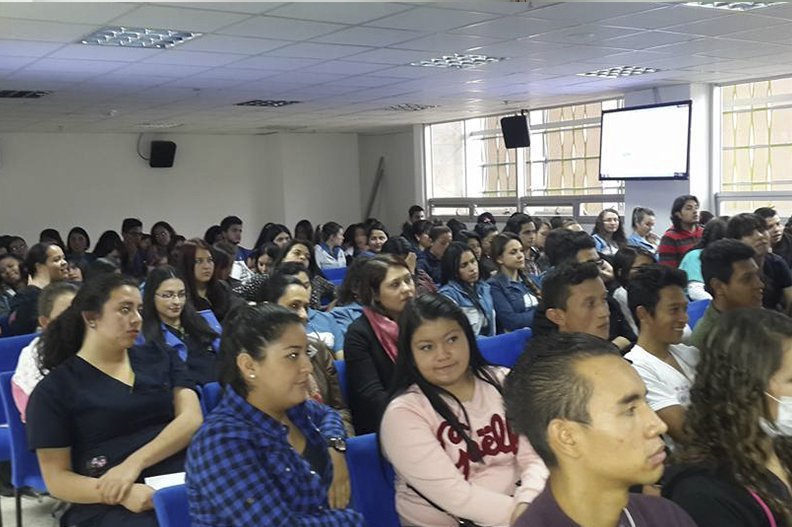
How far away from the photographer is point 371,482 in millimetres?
2229

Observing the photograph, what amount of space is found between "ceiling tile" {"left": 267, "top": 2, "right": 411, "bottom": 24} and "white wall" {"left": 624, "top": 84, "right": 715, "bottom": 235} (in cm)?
548

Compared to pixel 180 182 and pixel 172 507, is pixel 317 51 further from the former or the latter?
pixel 180 182

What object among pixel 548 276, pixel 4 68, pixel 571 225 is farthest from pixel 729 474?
pixel 4 68

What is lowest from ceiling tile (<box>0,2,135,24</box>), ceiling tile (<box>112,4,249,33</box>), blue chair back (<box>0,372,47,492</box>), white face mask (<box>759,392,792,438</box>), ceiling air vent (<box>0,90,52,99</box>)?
→ blue chair back (<box>0,372,47,492</box>)

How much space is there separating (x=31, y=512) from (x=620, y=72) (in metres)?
6.83

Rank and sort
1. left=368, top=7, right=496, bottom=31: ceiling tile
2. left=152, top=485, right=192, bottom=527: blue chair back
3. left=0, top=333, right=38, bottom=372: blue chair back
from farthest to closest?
left=368, top=7, right=496, bottom=31: ceiling tile < left=0, top=333, right=38, bottom=372: blue chair back < left=152, top=485, right=192, bottom=527: blue chair back

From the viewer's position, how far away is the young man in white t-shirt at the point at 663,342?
2338 millimetres

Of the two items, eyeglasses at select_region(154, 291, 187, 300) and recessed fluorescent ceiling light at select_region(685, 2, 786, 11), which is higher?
recessed fluorescent ceiling light at select_region(685, 2, 786, 11)

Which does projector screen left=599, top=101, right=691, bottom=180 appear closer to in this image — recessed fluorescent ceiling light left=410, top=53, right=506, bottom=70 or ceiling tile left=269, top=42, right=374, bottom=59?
recessed fluorescent ceiling light left=410, top=53, right=506, bottom=70

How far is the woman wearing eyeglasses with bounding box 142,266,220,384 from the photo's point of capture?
3379 millimetres

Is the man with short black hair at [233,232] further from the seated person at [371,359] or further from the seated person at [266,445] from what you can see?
the seated person at [266,445]

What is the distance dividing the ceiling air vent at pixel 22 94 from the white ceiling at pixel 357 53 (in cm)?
20

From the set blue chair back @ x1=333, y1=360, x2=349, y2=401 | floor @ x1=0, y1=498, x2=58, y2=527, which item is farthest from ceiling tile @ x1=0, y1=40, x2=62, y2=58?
blue chair back @ x1=333, y1=360, x2=349, y2=401

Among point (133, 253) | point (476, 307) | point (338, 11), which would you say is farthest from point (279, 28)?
point (133, 253)
